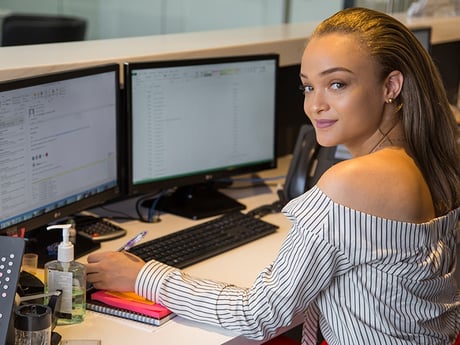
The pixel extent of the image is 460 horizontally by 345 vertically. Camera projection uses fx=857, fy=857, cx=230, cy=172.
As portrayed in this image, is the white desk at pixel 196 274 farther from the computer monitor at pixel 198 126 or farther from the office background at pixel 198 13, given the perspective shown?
the office background at pixel 198 13

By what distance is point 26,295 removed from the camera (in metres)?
1.63

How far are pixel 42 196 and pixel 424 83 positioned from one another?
85 centimetres

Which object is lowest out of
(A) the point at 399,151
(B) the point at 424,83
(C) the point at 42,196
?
(C) the point at 42,196

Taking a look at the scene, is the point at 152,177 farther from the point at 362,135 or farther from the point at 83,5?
the point at 83,5

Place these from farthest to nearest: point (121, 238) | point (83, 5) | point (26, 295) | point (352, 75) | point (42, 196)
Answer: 1. point (83, 5)
2. point (121, 238)
3. point (42, 196)
4. point (26, 295)
5. point (352, 75)

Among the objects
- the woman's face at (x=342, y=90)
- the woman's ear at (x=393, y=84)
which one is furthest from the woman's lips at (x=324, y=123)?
the woman's ear at (x=393, y=84)

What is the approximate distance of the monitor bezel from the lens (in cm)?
207

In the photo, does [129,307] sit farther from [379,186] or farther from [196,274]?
[379,186]

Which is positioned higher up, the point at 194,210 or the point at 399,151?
the point at 399,151

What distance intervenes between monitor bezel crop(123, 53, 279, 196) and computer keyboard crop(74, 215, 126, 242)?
0.33 feet

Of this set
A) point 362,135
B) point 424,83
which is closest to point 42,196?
point 362,135

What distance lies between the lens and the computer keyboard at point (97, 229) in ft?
6.59

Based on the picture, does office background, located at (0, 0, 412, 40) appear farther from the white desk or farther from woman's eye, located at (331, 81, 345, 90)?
woman's eye, located at (331, 81, 345, 90)

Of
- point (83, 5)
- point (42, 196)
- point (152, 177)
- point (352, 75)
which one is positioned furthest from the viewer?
point (83, 5)
